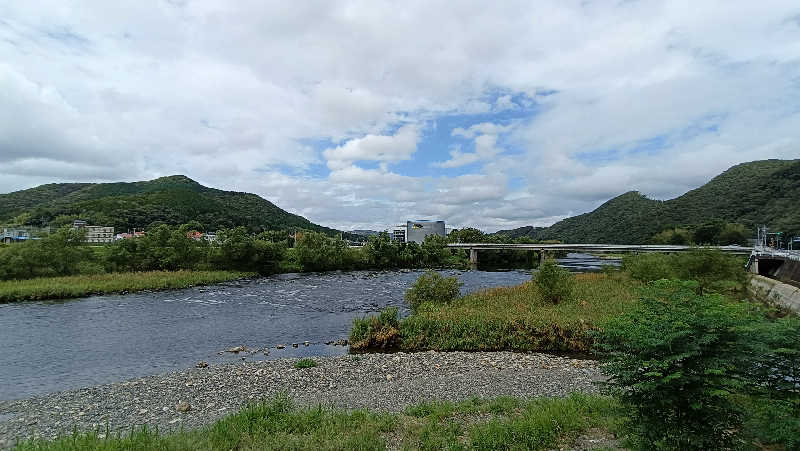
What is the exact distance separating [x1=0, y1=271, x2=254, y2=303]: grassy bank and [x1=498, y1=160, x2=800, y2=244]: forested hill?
95610 millimetres

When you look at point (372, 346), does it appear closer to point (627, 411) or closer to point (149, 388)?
point (149, 388)

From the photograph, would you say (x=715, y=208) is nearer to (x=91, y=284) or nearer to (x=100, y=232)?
(x=91, y=284)

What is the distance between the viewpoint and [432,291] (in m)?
29.2

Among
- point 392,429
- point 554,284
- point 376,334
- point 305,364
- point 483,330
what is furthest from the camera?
point 554,284

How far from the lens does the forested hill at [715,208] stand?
3327 inches

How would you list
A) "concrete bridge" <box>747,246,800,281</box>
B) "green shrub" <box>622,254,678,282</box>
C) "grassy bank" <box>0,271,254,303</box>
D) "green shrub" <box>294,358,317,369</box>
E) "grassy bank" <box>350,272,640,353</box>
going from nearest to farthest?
"green shrub" <box>294,358,317,369</box>, "grassy bank" <box>350,272,640,353</box>, "green shrub" <box>622,254,678,282</box>, "grassy bank" <box>0,271,254,303</box>, "concrete bridge" <box>747,246,800,281</box>

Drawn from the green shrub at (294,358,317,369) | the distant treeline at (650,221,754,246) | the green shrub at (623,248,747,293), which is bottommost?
the green shrub at (294,358,317,369)

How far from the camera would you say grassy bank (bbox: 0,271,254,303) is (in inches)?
1433

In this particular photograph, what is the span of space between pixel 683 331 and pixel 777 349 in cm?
103

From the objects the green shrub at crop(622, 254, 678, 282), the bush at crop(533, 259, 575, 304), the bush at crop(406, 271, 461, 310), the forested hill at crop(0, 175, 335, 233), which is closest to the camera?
the bush at crop(406, 271, 461, 310)

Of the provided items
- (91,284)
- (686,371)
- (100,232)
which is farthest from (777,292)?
(100,232)

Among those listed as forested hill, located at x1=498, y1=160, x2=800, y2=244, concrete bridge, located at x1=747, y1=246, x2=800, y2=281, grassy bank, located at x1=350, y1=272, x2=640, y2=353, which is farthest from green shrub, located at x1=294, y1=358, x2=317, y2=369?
forested hill, located at x1=498, y1=160, x2=800, y2=244

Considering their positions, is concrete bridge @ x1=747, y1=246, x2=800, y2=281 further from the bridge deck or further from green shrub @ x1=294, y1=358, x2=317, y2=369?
green shrub @ x1=294, y1=358, x2=317, y2=369

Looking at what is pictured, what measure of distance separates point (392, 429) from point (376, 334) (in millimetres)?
12001
